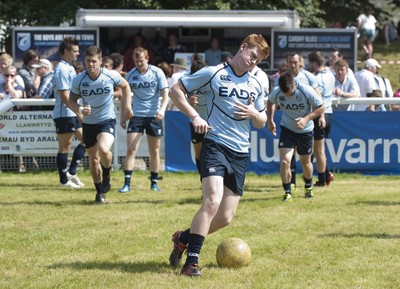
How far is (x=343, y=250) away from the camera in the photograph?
10.4 meters

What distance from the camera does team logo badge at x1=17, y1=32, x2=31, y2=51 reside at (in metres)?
22.3

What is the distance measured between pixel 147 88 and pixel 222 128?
20.1ft

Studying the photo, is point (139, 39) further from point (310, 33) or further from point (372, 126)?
point (372, 126)

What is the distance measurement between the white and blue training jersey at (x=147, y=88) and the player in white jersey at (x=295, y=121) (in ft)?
5.83

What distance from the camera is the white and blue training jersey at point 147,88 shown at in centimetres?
1510

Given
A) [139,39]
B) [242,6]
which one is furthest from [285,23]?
[242,6]

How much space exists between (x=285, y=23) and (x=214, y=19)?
1591mm

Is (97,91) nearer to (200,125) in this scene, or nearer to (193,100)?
(193,100)

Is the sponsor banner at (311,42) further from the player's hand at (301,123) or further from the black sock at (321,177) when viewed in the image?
the player's hand at (301,123)

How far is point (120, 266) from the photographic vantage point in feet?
31.0

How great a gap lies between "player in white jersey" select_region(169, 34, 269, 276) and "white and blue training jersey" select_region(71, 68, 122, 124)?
175 inches

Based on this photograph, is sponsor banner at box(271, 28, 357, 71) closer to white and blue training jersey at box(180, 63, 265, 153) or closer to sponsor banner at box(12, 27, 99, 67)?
sponsor banner at box(12, 27, 99, 67)

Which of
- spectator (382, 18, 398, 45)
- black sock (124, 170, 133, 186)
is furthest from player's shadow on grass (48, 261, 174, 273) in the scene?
spectator (382, 18, 398, 45)

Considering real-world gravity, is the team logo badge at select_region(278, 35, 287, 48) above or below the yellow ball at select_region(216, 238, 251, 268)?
above
